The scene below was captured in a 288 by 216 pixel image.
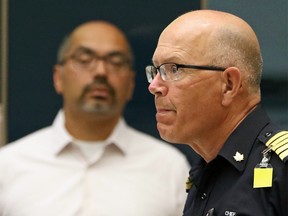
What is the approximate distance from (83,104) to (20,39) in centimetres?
52

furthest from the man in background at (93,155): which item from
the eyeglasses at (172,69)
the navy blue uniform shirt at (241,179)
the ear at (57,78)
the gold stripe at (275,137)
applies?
the gold stripe at (275,137)

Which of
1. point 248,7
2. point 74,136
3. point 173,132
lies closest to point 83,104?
point 74,136

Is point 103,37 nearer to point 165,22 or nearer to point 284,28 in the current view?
point 165,22

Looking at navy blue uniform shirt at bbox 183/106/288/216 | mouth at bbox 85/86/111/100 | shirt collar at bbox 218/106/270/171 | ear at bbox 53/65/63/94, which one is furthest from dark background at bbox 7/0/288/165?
shirt collar at bbox 218/106/270/171

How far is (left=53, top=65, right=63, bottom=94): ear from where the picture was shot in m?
4.39

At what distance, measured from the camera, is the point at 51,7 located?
4.41 meters

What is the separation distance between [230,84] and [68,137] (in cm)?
193

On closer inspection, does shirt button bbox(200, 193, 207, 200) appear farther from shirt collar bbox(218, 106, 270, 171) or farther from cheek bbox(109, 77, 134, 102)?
cheek bbox(109, 77, 134, 102)

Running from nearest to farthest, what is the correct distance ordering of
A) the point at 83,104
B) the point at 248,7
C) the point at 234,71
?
the point at 234,71 → the point at 248,7 → the point at 83,104

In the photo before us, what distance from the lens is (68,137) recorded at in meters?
4.25

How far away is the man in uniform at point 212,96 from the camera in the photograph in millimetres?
2410

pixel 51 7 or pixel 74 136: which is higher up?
pixel 51 7

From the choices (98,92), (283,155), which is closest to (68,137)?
(98,92)

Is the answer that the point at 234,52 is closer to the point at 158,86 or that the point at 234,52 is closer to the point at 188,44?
the point at 188,44
